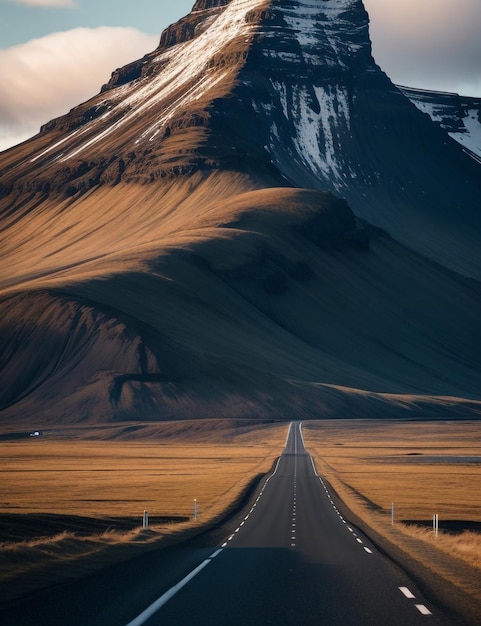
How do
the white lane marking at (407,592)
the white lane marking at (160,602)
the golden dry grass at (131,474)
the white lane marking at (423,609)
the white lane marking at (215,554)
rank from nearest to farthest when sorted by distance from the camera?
the white lane marking at (160,602), the white lane marking at (423,609), the white lane marking at (407,592), the white lane marking at (215,554), the golden dry grass at (131,474)

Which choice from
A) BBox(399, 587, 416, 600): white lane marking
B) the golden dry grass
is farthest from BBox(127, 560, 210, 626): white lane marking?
the golden dry grass

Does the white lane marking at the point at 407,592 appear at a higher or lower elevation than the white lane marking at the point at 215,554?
higher

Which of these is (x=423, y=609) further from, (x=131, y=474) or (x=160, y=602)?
(x=131, y=474)

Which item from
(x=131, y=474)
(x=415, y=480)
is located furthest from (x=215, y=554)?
(x=131, y=474)

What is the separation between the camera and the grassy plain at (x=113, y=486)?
95.9 feet

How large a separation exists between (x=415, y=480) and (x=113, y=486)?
1073 inches

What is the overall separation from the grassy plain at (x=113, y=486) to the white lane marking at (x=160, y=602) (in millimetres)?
3000

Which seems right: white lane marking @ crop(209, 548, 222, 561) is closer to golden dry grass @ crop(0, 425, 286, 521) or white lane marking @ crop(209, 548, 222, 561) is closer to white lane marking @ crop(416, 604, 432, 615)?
white lane marking @ crop(416, 604, 432, 615)

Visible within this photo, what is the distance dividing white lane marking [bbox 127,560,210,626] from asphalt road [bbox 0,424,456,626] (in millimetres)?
22

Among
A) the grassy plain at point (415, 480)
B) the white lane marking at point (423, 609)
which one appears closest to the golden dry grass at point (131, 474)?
the grassy plain at point (415, 480)

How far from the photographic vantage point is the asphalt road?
18.2 m

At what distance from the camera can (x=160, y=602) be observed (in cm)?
1978

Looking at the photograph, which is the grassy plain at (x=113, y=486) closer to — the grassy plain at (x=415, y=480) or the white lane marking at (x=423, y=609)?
the grassy plain at (x=415, y=480)

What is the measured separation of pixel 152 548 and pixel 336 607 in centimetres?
1462
